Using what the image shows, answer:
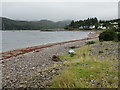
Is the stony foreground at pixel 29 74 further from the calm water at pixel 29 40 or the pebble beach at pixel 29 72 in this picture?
the calm water at pixel 29 40

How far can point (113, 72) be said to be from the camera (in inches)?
277

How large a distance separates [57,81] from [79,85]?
3.00 ft

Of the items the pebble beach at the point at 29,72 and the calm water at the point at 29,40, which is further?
the calm water at the point at 29,40

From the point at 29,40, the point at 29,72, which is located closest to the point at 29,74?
the point at 29,72

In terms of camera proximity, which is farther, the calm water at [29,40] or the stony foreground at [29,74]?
the calm water at [29,40]

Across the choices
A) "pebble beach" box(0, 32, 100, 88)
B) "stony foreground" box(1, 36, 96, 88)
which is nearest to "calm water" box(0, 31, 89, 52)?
"pebble beach" box(0, 32, 100, 88)

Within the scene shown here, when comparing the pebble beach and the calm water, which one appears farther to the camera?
the calm water

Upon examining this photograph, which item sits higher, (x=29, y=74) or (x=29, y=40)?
(x=29, y=40)

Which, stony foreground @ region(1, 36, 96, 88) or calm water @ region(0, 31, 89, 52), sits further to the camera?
calm water @ region(0, 31, 89, 52)

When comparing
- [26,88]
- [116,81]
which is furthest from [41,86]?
[116,81]

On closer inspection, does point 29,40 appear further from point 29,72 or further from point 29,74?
point 29,74

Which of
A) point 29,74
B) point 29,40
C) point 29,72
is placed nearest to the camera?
point 29,74

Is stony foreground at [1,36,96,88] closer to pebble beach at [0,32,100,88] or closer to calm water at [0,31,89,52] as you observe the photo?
pebble beach at [0,32,100,88]

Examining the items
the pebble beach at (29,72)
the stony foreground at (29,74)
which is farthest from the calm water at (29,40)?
A: the stony foreground at (29,74)
